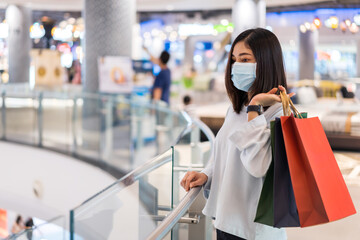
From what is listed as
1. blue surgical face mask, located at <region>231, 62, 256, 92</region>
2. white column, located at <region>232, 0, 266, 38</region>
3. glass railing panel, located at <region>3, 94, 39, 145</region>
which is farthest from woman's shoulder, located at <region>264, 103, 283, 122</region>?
white column, located at <region>232, 0, 266, 38</region>

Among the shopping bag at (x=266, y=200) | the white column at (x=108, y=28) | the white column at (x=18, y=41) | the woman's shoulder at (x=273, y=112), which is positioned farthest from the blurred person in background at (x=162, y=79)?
the white column at (x=18, y=41)

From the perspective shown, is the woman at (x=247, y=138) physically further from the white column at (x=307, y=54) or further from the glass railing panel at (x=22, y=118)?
the white column at (x=307, y=54)

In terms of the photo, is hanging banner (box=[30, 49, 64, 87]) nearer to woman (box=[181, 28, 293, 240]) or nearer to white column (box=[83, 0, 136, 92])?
white column (box=[83, 0, 136, 92])

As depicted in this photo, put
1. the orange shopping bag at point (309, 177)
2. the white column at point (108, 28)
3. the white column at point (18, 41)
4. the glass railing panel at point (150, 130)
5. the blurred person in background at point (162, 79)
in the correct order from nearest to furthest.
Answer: the orange shopping bag at point (309, 177) < the blurred person in background at point (162, 79) < the glass railing panel at point (150, 130) < the white column at point (108, 28) < the white column at point (18, 41)

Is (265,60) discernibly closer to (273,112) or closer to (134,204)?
(273,112)

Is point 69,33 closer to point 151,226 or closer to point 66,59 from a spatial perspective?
point 66,59

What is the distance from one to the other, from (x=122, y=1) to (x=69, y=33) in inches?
508

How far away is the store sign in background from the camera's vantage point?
316 inches

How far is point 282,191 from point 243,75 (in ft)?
1.48

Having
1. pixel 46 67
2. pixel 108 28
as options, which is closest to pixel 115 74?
pixel 108 28

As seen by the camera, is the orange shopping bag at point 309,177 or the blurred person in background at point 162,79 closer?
the orange shopping bag at point 309,177

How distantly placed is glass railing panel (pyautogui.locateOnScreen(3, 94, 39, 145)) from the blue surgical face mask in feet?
28.4

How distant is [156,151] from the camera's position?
7.94m

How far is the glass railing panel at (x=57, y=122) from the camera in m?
9.39
